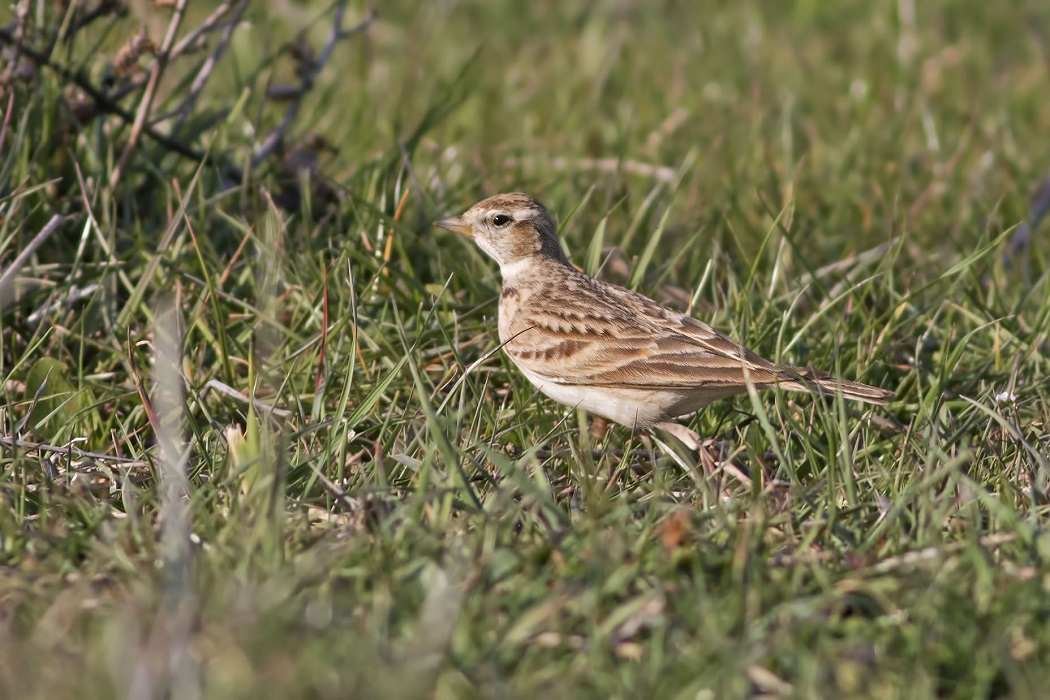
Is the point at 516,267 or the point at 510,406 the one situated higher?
the point at 516,267

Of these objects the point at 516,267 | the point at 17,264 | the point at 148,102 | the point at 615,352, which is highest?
the point at 148,102

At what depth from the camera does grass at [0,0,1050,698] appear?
10.1ft

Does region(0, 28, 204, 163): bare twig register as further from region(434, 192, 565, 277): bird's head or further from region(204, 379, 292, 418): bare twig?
region(204, 379, 292, 418): bare twig

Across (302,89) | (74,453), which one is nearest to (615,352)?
(74,453)

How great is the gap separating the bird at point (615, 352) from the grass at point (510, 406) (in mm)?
132

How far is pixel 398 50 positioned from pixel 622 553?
Result: 706cm

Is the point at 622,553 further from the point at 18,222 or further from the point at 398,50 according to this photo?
the point at 398,50

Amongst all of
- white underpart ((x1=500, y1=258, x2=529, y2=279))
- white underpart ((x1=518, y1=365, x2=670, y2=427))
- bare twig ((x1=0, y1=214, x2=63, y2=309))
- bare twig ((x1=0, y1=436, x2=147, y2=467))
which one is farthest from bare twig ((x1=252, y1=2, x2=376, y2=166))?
bare twig ((x1=0, y1=436, x2=147, y2=467))

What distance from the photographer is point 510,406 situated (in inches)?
206

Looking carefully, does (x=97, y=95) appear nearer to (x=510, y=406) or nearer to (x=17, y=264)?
(x=17, y=264)

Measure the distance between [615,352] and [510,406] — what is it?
47cm

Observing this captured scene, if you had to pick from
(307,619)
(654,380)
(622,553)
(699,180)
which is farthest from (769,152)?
(307,619)

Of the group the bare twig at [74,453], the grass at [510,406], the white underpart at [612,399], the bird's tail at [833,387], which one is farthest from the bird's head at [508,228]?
the bare twig at [74,453]

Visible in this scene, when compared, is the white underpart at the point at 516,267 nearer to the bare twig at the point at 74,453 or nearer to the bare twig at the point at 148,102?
the bare twig at the point at 148,102
